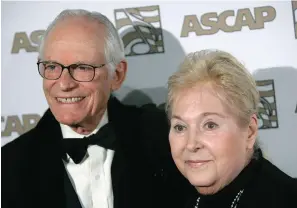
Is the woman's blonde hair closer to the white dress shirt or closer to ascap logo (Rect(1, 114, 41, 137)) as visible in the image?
the white dress shirt

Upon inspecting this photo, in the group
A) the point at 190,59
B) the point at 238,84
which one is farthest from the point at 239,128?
the point at 190,59

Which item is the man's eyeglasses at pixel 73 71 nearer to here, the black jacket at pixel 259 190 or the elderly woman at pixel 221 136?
the elderly woman at pixel 221 136

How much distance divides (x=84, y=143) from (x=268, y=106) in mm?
983

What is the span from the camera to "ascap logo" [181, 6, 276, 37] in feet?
7.80

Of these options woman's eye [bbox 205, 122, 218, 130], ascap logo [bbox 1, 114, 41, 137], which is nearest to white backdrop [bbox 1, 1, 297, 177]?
ascap logo [bbox 1, 114, 41, 137]

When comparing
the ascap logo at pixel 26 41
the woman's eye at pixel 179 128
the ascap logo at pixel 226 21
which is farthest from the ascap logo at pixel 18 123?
the woman's eye at pixel 179 128

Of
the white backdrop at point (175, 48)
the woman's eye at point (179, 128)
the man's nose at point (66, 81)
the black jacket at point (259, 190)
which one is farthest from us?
the white backdrop at point (175, 48)

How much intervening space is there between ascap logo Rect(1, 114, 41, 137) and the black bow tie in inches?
20.7

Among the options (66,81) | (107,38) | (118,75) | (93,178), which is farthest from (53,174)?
(107,38)

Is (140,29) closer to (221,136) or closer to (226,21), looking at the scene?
(226,21)

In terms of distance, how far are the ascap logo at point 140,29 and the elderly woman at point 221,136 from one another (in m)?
0.77

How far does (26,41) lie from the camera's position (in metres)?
2.51

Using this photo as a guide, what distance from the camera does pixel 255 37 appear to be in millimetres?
2385

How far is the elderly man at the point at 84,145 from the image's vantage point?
77.2 inches
